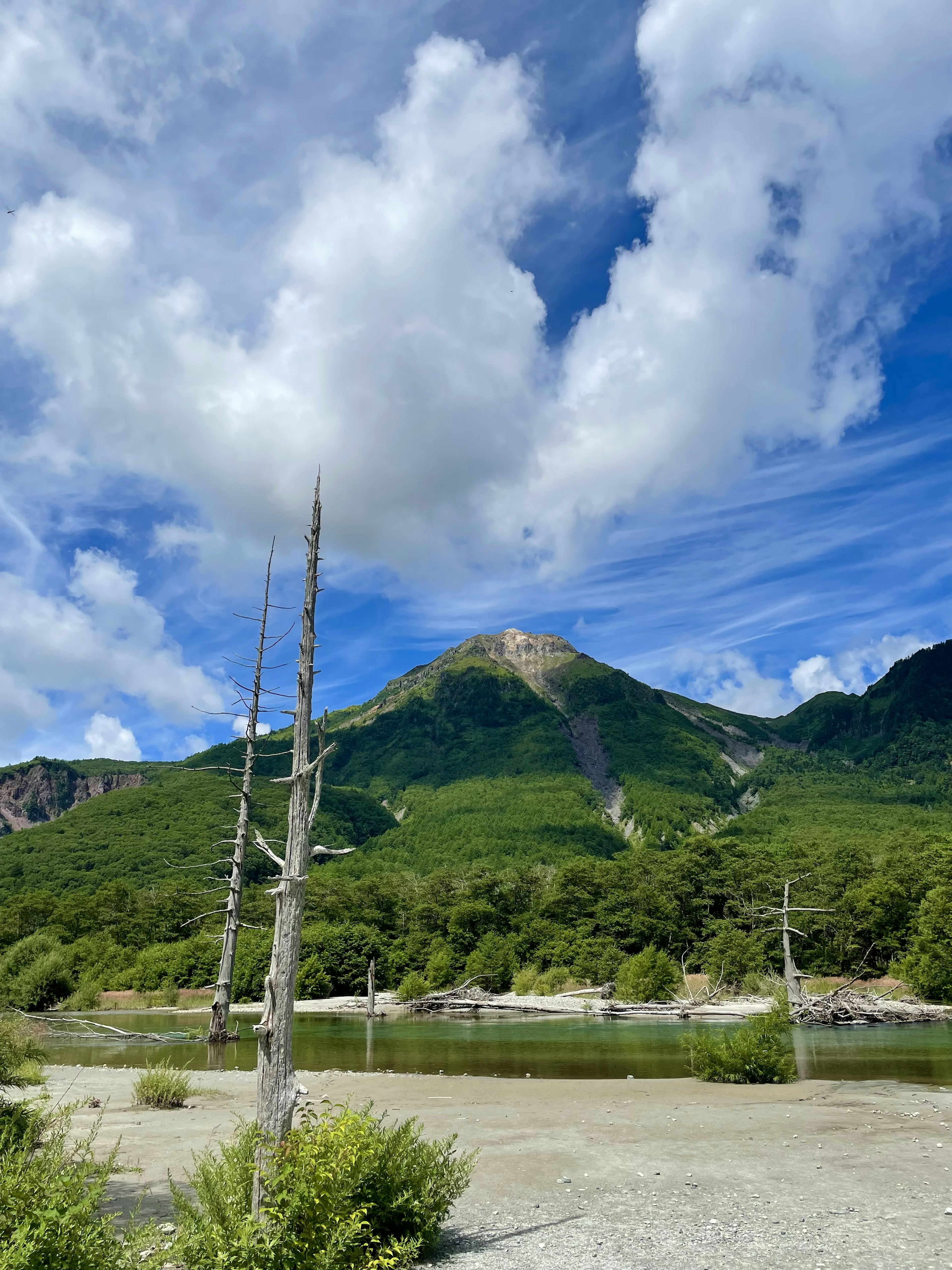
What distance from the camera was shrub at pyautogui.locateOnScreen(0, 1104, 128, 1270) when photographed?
17.4ft

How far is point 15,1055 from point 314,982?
60.5 meters

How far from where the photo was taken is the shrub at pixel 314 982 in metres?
68.9

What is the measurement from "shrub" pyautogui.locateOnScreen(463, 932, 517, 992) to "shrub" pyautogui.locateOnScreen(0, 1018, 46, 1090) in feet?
191

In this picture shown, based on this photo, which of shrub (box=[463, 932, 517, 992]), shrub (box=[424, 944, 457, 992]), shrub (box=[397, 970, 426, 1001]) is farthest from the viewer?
shrub (box=[424, 944, 457, 992])

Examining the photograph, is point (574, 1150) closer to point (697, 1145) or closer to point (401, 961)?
point (697, 1145)

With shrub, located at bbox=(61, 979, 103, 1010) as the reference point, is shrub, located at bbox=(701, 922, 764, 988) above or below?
above

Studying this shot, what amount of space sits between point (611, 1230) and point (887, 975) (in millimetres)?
60255

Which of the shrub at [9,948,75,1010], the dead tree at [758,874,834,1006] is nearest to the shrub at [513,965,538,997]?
the dead tree at [758,874,834,1006]

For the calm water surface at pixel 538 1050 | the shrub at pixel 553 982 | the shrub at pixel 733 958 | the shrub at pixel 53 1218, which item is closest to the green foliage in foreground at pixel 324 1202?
the shrub at pixel 53 1218

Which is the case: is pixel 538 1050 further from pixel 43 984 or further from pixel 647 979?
pixel 43 984

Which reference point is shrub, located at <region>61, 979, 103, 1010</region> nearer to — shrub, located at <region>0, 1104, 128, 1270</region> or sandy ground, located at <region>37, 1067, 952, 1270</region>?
sandy ground, located at <region>37, 1067, 952, 1270</region>

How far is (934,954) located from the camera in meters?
47.5

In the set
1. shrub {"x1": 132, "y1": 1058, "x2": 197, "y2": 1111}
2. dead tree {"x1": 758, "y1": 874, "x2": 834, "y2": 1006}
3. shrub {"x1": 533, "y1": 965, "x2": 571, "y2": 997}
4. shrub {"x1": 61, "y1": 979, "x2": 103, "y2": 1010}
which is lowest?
shrub {"x1": 61, "y1": 979, "x2": 103, "y2": 1010}

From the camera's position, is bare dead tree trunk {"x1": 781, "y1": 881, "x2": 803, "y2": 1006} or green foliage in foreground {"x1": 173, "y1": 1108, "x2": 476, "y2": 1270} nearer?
green foliage in foreground {"x1": 173, "y1": 1108, "x2": 476, "y2": 1270}
